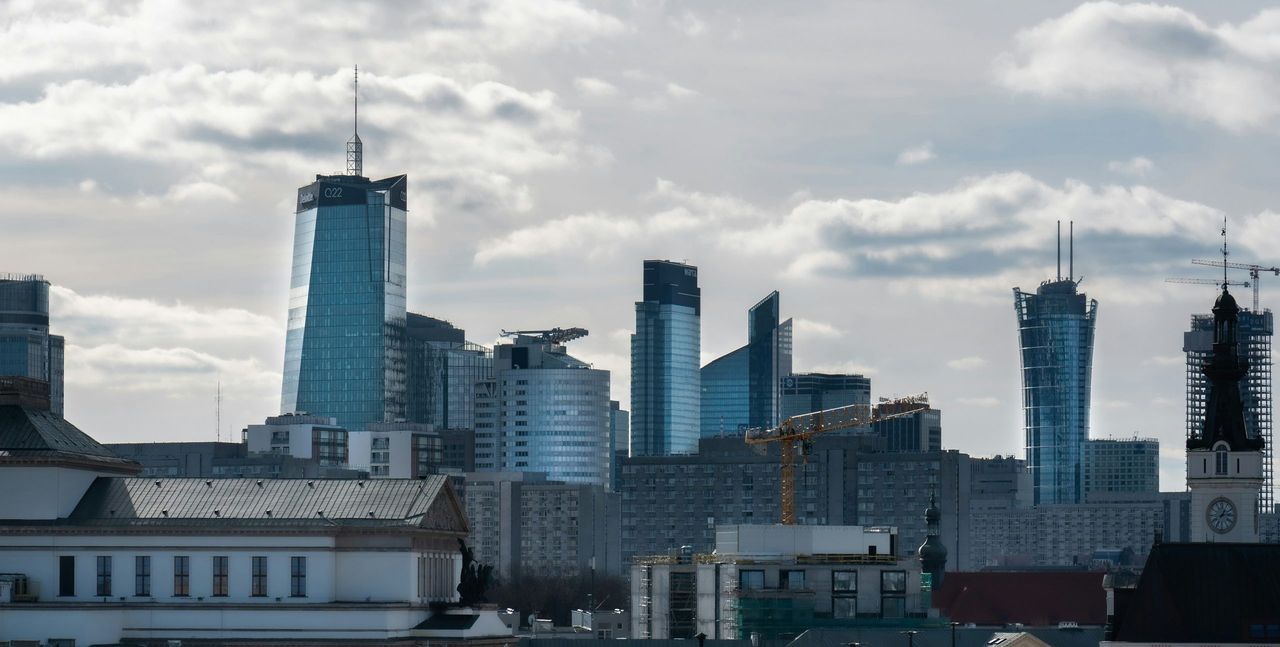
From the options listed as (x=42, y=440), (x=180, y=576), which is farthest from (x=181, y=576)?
(x=42, y=440)

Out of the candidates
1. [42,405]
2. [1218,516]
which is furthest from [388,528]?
[1218,516]

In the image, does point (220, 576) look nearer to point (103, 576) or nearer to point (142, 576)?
point (142, 576)

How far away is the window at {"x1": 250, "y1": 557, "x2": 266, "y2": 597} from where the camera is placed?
131500 mm

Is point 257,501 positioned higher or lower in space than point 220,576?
higher

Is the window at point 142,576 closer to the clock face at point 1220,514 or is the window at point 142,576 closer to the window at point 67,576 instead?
the window at point 67,576

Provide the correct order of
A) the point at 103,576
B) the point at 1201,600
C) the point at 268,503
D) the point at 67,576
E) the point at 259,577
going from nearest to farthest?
the point at 1201,600 → the point at 259,577 → the point at 103,576 → the point at 67,576 → the point at 268,503

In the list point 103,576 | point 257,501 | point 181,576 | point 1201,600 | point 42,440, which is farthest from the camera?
point 257,501

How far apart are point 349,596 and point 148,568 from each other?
10.2 meters

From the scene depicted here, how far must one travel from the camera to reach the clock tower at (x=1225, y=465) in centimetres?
18362

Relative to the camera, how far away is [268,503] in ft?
441

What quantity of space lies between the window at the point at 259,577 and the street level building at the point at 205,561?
0.05 metres

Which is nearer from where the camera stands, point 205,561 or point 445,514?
point 205,561

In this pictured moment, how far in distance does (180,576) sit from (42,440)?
10.0m

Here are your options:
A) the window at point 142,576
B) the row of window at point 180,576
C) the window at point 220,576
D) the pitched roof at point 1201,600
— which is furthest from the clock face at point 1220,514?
the window at point 142,576
